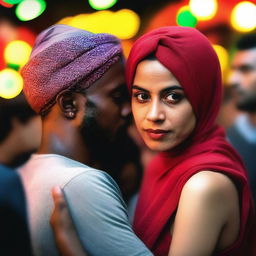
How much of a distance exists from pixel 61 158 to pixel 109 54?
1.30 feet

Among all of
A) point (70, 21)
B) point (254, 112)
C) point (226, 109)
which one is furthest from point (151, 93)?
point (226, 109)

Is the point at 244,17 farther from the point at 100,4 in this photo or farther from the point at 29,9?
the point at 29,9

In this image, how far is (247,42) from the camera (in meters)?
3.14

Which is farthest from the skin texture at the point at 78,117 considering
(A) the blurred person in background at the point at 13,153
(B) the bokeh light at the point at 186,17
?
(B) the bokeh light at the point at 186,17

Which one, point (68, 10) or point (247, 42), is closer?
point (68, 10)

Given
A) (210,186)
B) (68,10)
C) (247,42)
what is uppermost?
(68,10)

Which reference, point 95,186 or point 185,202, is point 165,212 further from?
point 95,186

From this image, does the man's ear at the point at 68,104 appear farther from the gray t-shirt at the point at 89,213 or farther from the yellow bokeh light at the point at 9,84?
the yellow bokeh light at the point at 9,84

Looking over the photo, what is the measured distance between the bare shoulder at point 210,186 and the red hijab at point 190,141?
0.02 metres

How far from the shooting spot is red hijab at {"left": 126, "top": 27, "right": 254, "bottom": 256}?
1.41 metres

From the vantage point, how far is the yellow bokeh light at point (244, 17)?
3.28 metres

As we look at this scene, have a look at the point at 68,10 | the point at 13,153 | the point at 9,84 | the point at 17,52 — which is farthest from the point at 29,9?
the point at 13,153

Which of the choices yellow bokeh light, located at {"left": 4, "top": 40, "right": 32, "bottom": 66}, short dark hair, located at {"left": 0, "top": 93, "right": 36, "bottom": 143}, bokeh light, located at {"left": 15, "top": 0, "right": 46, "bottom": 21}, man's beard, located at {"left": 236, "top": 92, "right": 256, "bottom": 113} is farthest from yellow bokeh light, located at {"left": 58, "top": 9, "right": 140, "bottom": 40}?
man's beard, located at {"left": 236, "top": 92, "right": 256, "bottom": 113}

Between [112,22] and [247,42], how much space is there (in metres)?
1.03
